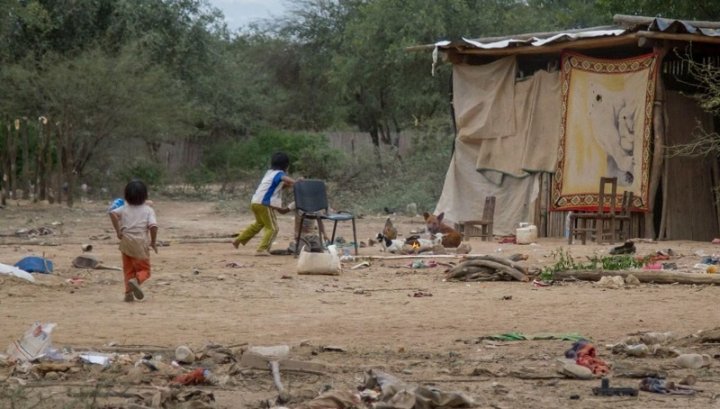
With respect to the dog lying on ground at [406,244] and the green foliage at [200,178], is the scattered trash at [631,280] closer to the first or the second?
the dog lying on ground at [406,244]

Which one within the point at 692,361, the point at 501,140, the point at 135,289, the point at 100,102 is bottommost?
the point at 135,289

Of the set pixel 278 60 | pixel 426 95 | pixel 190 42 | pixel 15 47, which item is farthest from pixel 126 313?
pixel 278 60

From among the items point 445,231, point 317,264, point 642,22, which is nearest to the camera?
point 317,264

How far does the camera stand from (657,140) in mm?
19547

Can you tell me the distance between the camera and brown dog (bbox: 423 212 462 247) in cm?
1805

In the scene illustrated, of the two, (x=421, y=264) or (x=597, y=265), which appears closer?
(x=597, y=265)

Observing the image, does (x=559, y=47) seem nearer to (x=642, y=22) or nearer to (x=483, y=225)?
(x=642, y=22)

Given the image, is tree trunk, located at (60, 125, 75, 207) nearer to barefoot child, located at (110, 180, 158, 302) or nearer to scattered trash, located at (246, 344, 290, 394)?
barefoot child, located at (110, 180, 158, 302)

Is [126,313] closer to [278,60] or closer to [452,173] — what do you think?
[452,173]

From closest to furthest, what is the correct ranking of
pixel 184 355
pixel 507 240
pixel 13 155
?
1. pixel 184 355
2. pixel 507 240
3. pixel 13 155

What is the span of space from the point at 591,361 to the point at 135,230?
529 centimetres

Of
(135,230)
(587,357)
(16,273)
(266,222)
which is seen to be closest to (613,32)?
(266,222)

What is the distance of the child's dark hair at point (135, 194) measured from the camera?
12.0 meters

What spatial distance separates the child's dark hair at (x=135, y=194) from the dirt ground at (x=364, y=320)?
34.8 inches
